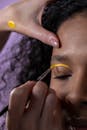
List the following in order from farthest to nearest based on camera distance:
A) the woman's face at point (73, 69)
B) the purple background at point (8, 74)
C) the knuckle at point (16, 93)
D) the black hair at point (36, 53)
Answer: the purple background at point (8, 74), the black hair at point (36, 53), the woman's face at point (73, 69), the knuckle at point (16, 93)

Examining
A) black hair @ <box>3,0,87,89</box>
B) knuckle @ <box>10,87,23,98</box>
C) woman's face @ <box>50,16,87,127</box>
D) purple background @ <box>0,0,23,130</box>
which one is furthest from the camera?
purple background @ <box>0,0,23,130</box>

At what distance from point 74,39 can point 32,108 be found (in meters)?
0.33

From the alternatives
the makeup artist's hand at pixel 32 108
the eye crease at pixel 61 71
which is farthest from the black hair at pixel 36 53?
the makeup artist's hand at pixel 32 108

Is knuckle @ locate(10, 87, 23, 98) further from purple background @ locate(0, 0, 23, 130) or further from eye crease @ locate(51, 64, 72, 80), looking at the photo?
purple background @ locate(0, 0, 23, 130)

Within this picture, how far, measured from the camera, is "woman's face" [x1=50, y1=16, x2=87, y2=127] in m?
1.00

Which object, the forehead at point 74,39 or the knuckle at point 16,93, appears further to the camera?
the forehead at point 74,39

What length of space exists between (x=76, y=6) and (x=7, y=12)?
0.27 meters

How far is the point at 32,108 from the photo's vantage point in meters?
0.88

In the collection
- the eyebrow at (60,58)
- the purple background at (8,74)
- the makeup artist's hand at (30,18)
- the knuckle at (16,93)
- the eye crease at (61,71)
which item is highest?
the makeup artist's hand at (30,18)

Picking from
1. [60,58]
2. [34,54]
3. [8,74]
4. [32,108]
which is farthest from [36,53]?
[32,108]

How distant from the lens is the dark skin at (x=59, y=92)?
871mm

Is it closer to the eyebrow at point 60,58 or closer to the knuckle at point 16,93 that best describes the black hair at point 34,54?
the eyebrow at point 60,58

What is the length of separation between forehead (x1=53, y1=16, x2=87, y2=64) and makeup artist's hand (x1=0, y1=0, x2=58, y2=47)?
0.13 feet

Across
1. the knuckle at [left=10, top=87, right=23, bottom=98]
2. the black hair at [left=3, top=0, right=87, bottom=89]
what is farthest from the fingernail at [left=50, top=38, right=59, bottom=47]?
the knuckle at [left=10, top=87, right=23, bottom=98]
